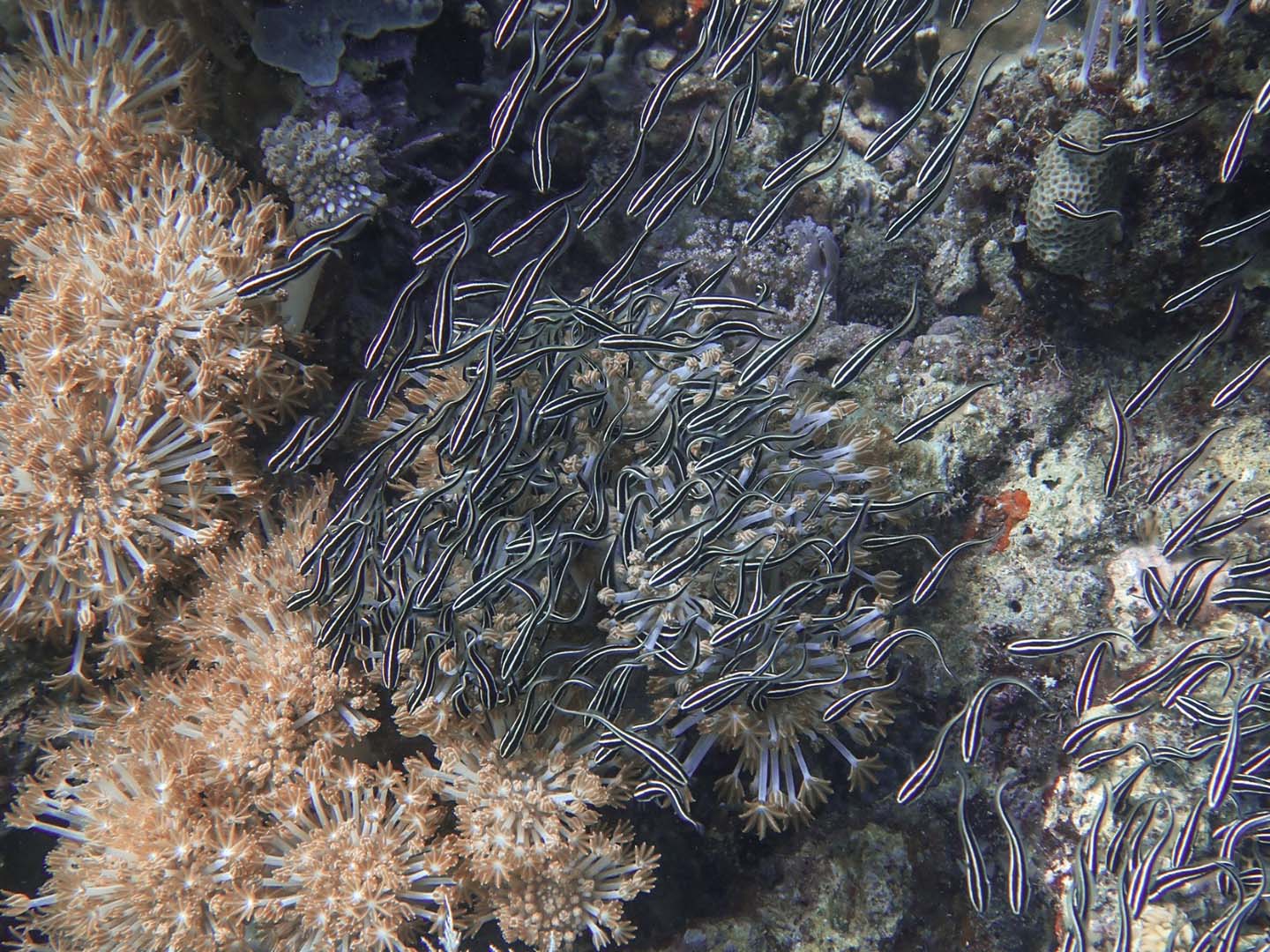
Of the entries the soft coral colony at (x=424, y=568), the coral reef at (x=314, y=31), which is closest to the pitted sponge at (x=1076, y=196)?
the soft coral colony at (x=424, y=568)

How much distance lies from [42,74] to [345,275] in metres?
1.78

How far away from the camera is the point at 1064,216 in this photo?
3.66 meters

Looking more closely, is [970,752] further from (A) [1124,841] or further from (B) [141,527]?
(B) [141,527]

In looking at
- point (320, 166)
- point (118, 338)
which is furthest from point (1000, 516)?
point (118, 338)

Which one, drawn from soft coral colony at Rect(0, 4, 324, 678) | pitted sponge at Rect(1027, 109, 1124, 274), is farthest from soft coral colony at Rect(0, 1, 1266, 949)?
pitted sponge at Rect(1027, 109, 1124, 274)

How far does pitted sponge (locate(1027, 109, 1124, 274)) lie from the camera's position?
3576mm

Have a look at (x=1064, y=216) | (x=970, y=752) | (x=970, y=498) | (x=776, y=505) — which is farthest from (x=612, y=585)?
(x=1064, y=216)

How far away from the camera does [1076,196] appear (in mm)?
3615

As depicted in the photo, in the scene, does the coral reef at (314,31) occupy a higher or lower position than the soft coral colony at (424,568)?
higher

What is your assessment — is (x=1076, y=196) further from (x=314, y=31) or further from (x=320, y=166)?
(x=314, y=31)

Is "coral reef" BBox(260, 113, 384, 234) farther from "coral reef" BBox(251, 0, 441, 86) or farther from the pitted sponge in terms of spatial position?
the pitted sponge

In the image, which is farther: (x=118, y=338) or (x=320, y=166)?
(x=320, y=166)

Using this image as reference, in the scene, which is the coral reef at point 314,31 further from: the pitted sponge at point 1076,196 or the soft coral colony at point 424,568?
the pitted sponge at point 1076,196

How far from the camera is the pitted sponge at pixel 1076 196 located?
3.58m
